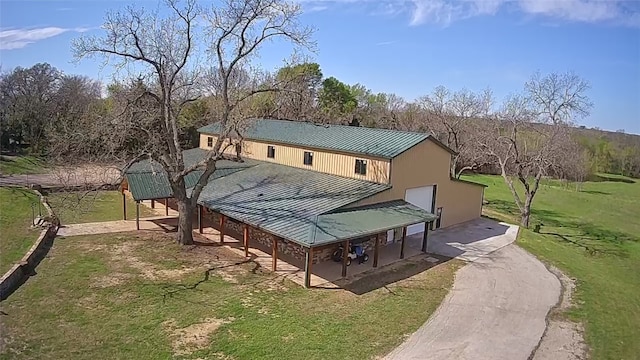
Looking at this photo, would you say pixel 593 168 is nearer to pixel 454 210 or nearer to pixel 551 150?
pixel 551 150

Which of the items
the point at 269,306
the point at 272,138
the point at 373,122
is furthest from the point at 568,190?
the point at 269,306

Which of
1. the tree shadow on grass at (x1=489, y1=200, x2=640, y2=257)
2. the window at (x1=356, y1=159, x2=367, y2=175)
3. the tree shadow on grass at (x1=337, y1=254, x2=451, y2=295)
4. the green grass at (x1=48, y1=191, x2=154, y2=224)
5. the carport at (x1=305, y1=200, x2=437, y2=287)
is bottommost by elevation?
the tree shadow on grass at (x1=489, y1=200, x2=640, y2=257)

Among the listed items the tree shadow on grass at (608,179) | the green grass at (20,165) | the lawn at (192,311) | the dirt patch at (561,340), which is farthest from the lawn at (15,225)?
the tree shadow on grass at (608,179)

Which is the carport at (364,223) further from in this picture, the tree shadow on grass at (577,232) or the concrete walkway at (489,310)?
the tree shadow on grass at (577,232)

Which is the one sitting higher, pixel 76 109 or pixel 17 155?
pixel 76 109

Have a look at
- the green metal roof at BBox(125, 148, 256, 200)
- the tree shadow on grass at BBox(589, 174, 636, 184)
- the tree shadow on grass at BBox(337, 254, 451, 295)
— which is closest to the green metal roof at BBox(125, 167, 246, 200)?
the green metal roof at BBox(125, 148, 256, 200)

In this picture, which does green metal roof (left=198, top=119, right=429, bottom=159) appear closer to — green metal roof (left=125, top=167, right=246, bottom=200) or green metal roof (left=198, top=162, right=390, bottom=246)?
green metal roof (left=198, top=162, right=390, bottom=246)
